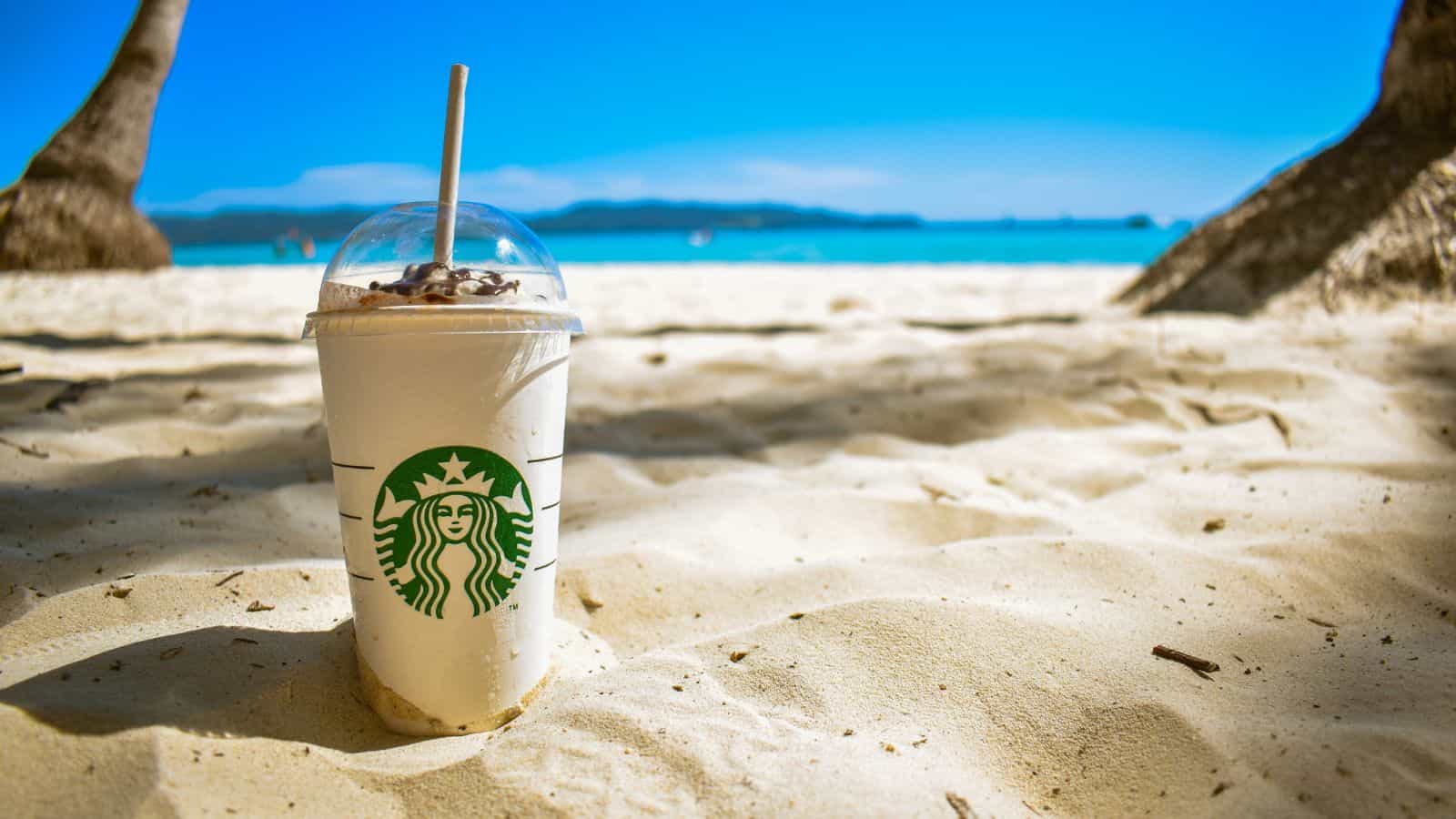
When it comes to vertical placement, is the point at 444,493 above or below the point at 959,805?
above

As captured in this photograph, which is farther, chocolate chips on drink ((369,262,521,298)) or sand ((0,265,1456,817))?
chocolate chips on drink ((369,262,521,298))

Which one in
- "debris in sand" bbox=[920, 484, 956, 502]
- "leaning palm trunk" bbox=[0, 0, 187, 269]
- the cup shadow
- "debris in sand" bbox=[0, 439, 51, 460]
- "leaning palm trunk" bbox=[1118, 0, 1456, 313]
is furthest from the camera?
"leaning palm trunk" bbox=[0, 0, 187, 269]

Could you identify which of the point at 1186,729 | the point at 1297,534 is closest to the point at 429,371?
the point at 1186,729

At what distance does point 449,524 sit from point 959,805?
33.0 inches

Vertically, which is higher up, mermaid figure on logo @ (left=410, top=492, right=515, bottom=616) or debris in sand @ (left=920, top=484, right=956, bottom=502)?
mermaid figure on logo @ (left=410, top=492, right=515, bottom=616)

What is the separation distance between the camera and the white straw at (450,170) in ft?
4.96

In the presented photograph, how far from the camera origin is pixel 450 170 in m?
1.54

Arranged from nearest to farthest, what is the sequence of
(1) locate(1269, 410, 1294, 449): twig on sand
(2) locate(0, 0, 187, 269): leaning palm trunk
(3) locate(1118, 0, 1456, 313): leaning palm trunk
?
(1) locate(1269, 410, 1294, 449): twig on sand → (3) locate(1118, 0, 1456, 313): leaning palm trunk → (2) locate(0, 0, 187, 269): leaning palm trunk

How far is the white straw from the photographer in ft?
4.96

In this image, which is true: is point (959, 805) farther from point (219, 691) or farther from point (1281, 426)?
point (1281, 426)

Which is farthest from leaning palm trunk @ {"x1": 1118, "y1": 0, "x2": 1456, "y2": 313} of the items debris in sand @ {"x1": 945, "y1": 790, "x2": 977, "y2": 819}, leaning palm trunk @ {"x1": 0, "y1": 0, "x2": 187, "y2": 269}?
leaning palm trunk @ {"x1": 0, "y1": 0, "x2": 187, "y2": 269}

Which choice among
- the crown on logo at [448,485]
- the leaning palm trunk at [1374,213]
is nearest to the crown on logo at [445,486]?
the crown on logo at [448,485]

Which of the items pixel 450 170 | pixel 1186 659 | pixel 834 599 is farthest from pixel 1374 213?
pixel 450 170

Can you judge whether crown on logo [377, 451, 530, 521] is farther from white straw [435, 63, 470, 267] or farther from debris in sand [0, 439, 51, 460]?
debris in sand [0, 439, 51, 460]
